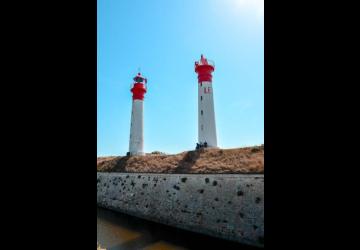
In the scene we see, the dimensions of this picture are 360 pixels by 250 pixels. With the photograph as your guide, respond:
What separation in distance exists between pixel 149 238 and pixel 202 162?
617 centimetres

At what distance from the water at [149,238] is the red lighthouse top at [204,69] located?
11.9m

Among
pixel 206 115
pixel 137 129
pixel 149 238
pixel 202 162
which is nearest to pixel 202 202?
pixel 149 238

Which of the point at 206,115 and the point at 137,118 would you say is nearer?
the point at 206,115

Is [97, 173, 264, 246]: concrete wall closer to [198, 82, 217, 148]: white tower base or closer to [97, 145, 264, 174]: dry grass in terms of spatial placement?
[97, 145, 264, 174]: dry grass

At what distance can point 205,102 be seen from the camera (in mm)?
20297

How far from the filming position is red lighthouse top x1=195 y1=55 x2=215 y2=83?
2041 centimetres

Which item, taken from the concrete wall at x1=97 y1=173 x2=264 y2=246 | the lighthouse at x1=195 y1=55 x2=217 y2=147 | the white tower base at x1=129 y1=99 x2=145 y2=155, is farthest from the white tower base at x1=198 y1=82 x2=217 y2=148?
the white tower base at x1=129 y1=99 x2=145 y2=155

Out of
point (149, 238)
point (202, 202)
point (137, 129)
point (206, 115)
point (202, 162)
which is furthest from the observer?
point (137, 129)

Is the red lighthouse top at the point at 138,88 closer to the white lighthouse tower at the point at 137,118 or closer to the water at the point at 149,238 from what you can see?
the white lighthouse tower at the point at 137,118

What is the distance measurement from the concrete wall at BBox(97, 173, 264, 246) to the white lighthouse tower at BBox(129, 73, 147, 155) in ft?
17.2

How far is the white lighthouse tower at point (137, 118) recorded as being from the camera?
23156mm

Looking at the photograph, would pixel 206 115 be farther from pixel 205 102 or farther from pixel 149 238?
pixel 149 238
